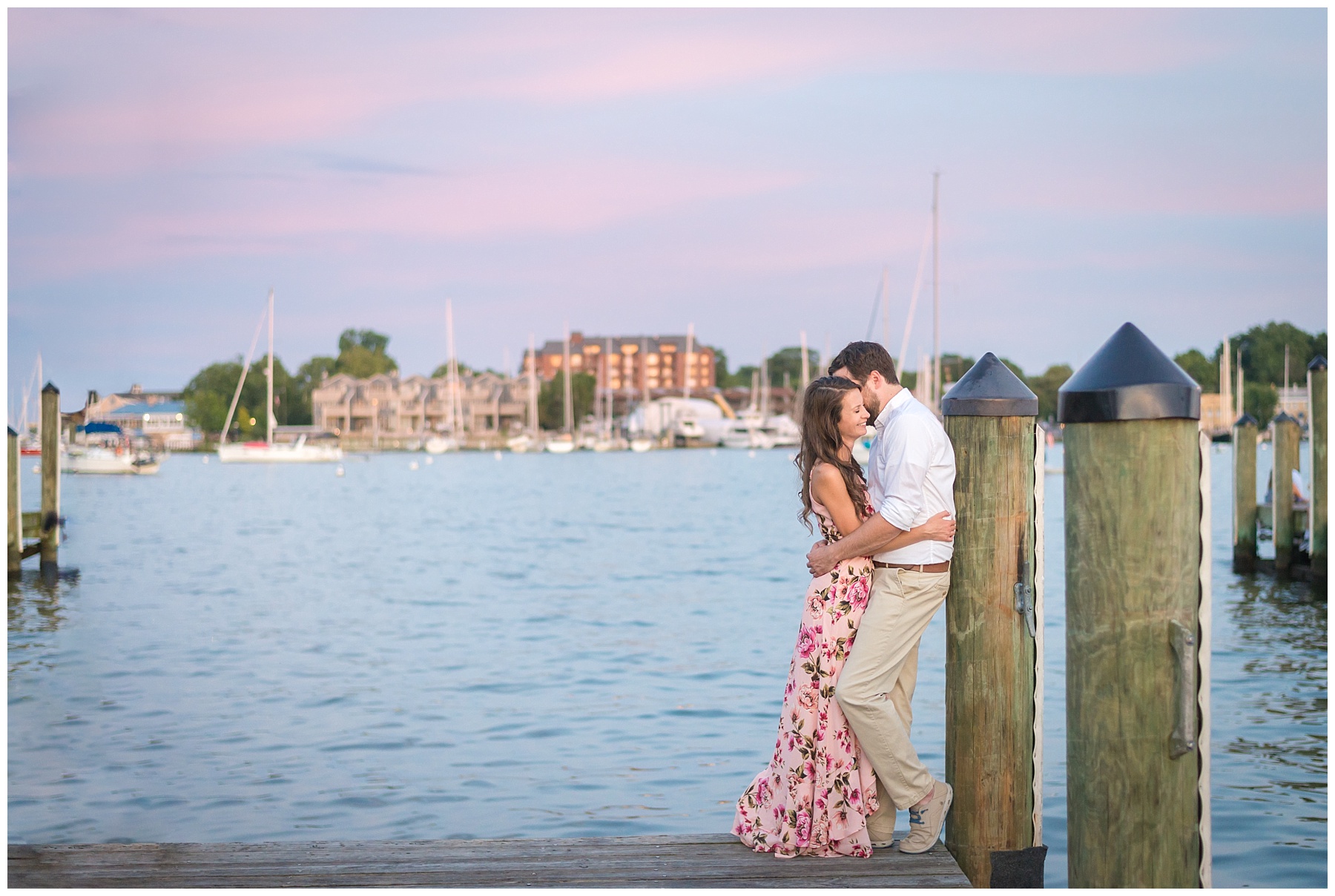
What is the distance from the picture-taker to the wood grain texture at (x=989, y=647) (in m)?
4.49

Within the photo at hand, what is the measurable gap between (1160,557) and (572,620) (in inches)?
584

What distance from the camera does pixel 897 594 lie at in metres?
4.53

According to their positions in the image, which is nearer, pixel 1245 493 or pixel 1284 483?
pixel 1284 483

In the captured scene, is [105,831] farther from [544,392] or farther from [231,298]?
[544,392]

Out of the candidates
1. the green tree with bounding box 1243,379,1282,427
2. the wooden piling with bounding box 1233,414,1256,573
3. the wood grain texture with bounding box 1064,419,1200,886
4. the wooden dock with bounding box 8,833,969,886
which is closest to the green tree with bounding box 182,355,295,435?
the green tree with bounding box 1243,379,1282,427

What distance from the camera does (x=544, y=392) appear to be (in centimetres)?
15288

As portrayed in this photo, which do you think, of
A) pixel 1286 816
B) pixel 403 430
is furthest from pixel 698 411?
pixel 1286 816

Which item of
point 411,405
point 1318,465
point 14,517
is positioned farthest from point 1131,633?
point 411,405

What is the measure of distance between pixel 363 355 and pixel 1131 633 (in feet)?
578

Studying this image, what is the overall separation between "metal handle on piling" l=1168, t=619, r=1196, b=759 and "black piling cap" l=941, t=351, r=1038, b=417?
39.9 inches

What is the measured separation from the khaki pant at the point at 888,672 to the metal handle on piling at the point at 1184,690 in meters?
0.95

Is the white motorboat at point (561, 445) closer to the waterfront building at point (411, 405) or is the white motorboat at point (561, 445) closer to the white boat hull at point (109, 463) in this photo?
the waterfront building at point (411, 405)

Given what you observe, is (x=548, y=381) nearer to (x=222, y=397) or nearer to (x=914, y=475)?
(x=222, y=397)

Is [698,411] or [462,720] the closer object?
[462,720]
